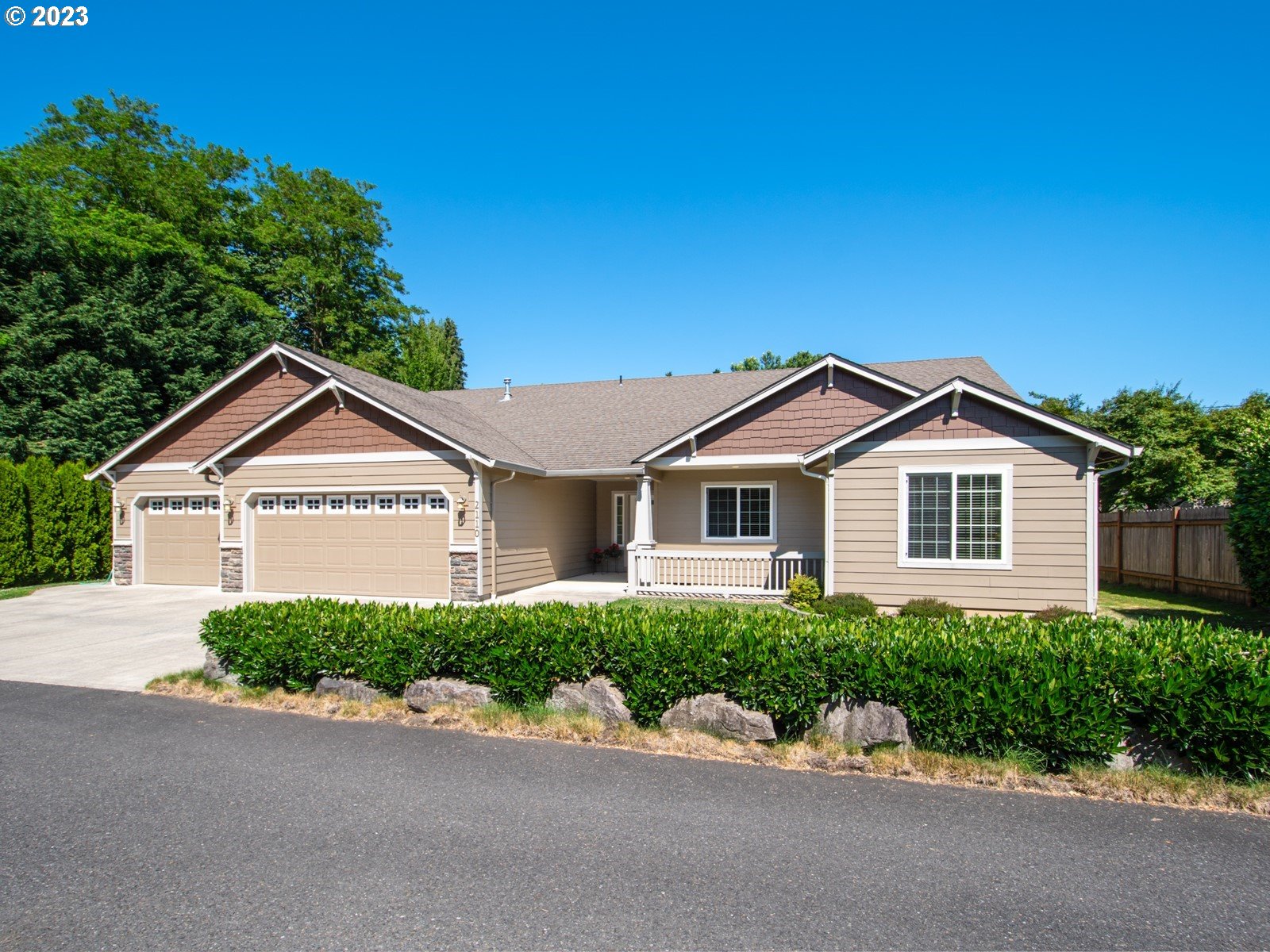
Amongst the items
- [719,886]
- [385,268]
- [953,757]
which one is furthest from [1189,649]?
[385,268]

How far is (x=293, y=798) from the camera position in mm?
4863

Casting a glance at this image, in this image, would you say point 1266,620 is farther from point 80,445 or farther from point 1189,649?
point 80,445

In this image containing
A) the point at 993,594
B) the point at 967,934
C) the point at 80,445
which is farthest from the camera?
the point at 80,445

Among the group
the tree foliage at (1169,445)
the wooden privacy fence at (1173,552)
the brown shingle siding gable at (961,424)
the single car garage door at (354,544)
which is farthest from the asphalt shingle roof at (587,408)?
the tree foliage at (1169,445)

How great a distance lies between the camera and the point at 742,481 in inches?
626

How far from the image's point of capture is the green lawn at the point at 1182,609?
11.8 metres

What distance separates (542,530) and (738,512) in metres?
4.72

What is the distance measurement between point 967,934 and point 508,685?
4353 millimetres

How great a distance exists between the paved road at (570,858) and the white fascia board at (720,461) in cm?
933

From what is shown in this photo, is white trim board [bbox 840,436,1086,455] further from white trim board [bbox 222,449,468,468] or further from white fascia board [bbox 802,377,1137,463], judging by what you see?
white trim board [bbox 222,449,468,468]

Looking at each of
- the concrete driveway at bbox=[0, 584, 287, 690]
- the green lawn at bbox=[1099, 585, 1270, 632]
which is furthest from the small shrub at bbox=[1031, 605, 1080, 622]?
the concrete driveway at bbox=[0, 584, 287, 690]

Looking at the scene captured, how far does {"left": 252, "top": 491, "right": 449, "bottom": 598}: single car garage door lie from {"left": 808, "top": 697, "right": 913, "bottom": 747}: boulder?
32.9 ft

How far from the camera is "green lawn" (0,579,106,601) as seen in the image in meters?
15.8

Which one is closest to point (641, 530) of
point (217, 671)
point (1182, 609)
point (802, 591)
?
point (802, 591)
